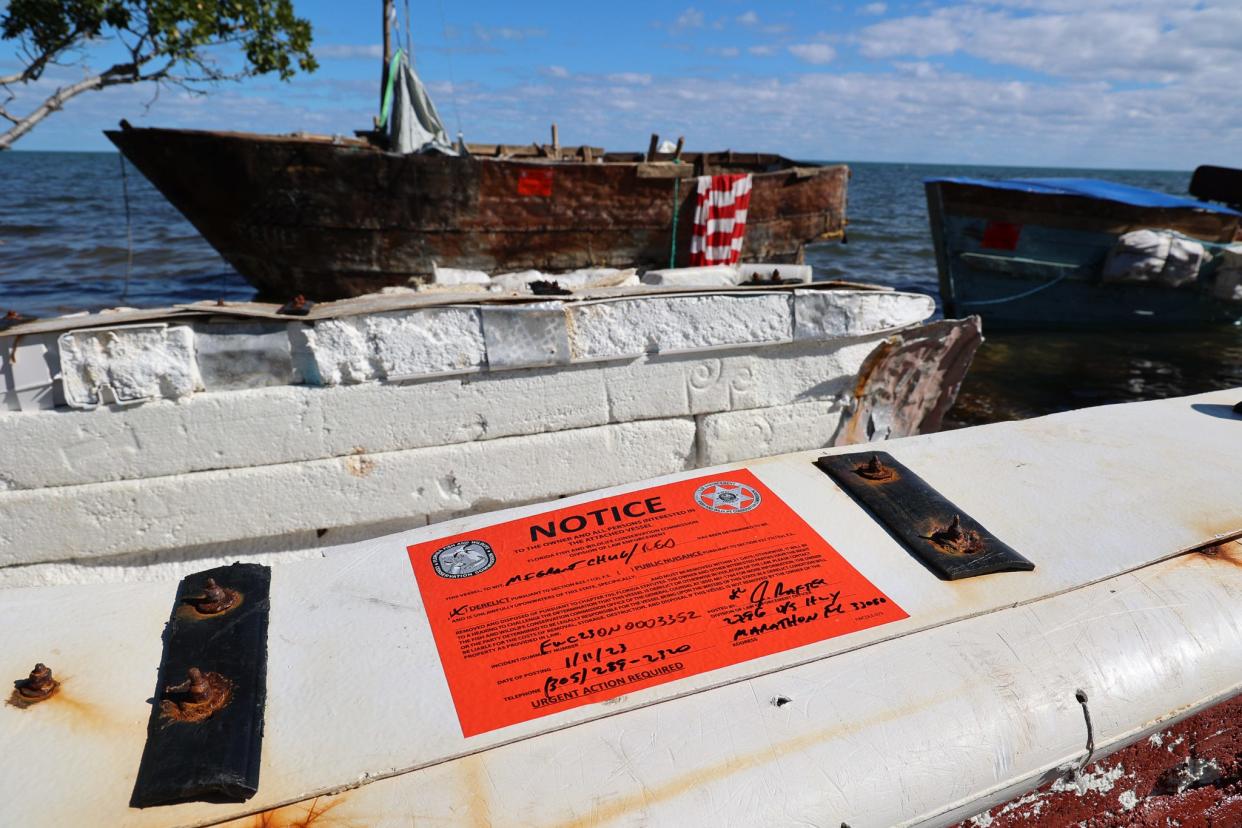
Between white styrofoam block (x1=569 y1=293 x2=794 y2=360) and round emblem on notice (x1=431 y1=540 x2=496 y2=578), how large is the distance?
1124 mm

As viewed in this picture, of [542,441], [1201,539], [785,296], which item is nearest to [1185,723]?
[1201,539]

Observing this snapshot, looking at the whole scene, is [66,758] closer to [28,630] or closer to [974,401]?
[28,630]

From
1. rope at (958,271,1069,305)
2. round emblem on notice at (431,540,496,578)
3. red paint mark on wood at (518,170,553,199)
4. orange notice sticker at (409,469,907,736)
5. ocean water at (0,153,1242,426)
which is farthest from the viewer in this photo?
rope at (958,271,1069,305)

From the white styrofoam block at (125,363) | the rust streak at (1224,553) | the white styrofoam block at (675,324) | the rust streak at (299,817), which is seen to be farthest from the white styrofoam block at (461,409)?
the rust streak at (1224,553)

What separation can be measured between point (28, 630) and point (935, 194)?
36.8ft

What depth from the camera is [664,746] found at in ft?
4.61

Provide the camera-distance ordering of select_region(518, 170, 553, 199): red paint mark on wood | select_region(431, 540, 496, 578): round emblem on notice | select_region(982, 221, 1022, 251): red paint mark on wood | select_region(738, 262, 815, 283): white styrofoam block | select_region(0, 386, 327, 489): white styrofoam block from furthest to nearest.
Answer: select_region(982, 221, 1022, 251): red paint mark on wood < select_region(518, 170, 553, 199): red paint mark on wood < select_region(738, 262, 815, 283): white styrofoam block < select_region(0, 386, 327, 489): white styrofoam block < select_region(431, 540, 496, 578): round emblem on notice

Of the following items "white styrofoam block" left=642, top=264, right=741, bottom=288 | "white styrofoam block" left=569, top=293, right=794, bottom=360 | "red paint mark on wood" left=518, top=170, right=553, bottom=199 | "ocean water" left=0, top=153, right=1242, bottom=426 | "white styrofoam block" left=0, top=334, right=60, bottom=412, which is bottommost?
"ocean water" left=0, top=153, right=1242, bottom=426

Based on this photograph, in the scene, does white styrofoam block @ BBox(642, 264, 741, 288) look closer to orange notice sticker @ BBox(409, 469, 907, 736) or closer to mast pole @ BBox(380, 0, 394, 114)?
Result: orange notice sticker @ BBox(409, 469, 907, 736)

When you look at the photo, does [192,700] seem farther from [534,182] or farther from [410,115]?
[410,115]

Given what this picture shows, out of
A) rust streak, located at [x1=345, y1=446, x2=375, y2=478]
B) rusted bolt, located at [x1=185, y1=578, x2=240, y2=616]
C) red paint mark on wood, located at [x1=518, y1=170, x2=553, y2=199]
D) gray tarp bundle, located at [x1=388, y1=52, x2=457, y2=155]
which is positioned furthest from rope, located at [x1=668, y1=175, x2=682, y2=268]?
rusted bolt, located at [x1=185, y1=578, x2=240, y2=616]

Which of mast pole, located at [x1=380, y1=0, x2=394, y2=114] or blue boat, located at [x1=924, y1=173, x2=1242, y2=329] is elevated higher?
mast pole, located at [x1=380, y1=0, x2=394, y2=114]

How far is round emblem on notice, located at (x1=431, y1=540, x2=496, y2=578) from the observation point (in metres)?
1.85

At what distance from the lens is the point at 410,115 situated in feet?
33.9
